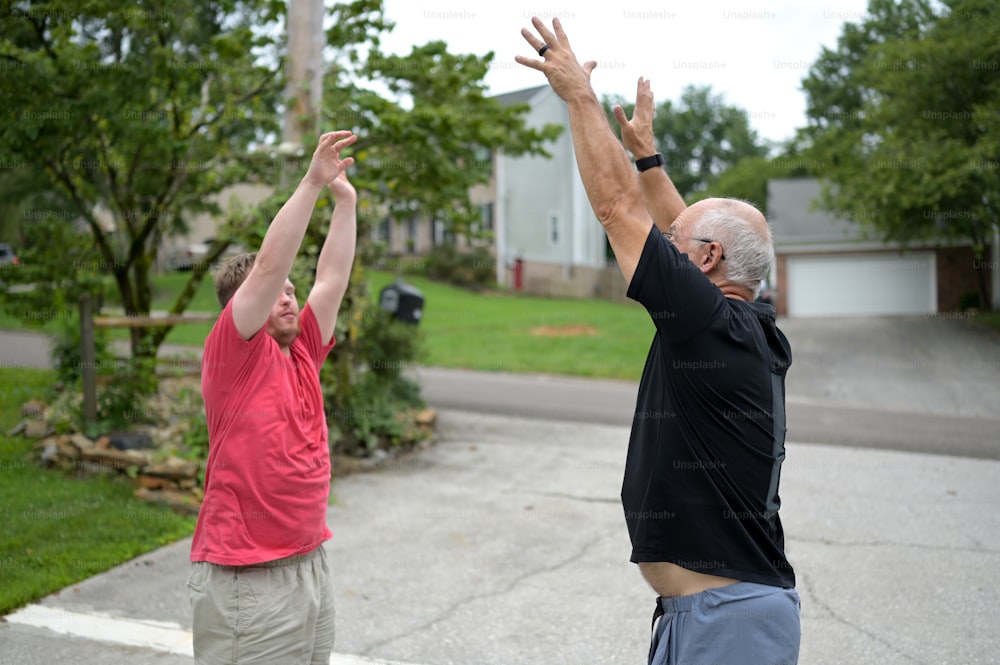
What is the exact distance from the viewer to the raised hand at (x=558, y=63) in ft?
7.00

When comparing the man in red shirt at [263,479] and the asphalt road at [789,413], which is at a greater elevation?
the man in red shirt at [263,479]

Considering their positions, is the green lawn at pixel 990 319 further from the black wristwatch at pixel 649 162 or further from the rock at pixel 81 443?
the black wristwatch at pixel 649 162

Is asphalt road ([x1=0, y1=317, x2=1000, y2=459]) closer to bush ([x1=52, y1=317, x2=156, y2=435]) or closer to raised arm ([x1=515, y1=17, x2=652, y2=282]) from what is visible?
bush ([x1=52, y1=317, x2=156, y2=435])

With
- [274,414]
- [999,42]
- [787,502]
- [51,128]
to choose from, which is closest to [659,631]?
[274,414]

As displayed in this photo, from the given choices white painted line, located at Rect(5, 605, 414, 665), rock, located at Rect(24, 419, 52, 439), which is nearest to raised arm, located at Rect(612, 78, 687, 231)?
white painted line, located at Rect(5, 605, 414, 665)

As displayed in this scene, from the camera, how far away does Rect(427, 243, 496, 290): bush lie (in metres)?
35.6

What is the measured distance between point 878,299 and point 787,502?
73.1 feet

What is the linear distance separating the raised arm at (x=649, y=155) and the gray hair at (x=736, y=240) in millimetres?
530

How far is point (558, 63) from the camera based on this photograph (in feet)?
7.08

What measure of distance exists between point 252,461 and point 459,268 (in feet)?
110

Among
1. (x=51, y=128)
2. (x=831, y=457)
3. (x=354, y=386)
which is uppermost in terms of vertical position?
(x=51, y=128)

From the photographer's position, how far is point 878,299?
2686 cm

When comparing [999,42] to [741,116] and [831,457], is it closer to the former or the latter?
[831,457]

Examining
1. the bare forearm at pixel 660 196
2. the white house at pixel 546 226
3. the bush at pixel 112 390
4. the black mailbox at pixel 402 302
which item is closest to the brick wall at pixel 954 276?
the white house at pixel 546 226
